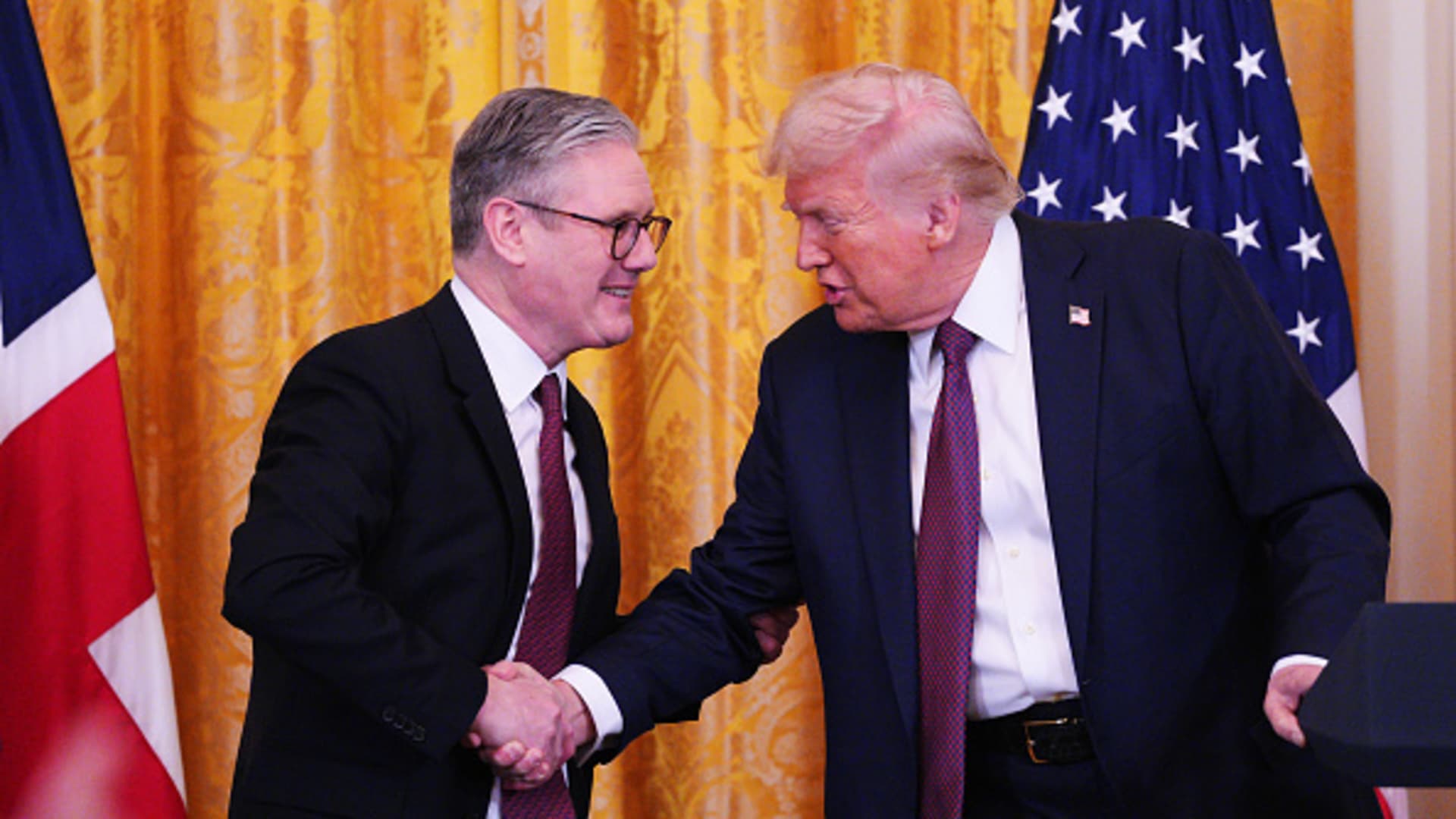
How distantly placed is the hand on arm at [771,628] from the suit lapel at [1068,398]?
0.70m

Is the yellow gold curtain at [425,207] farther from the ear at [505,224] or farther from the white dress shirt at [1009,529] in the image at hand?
the white dress shirt at [1009,529]

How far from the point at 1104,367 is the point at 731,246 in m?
1.68

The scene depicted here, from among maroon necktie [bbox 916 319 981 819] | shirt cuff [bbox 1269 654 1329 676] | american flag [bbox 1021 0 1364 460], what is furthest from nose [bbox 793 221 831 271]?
american flag [bbox 1021 0 1364 460]

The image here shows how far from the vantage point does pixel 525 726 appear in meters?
2.34

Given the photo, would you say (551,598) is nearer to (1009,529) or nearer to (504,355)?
(504,355)

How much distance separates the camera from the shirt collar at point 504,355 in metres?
2.56

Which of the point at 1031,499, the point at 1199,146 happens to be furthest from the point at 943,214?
the point at 1199,146

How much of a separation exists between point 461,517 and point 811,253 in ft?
2.43

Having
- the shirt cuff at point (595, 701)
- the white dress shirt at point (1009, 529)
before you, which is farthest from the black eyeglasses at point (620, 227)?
the shirt cuff at point (595, 701)

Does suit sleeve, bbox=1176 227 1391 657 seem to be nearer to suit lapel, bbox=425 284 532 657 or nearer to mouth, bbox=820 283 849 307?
mouth, bbox=820 283 849 307

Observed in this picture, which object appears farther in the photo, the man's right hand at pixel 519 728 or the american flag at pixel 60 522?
the american flag at pixel 60 522

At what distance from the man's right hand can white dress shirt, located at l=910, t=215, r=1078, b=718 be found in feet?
2.12

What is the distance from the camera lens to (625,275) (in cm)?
271

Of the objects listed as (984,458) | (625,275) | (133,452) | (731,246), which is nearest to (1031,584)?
(984,458)
